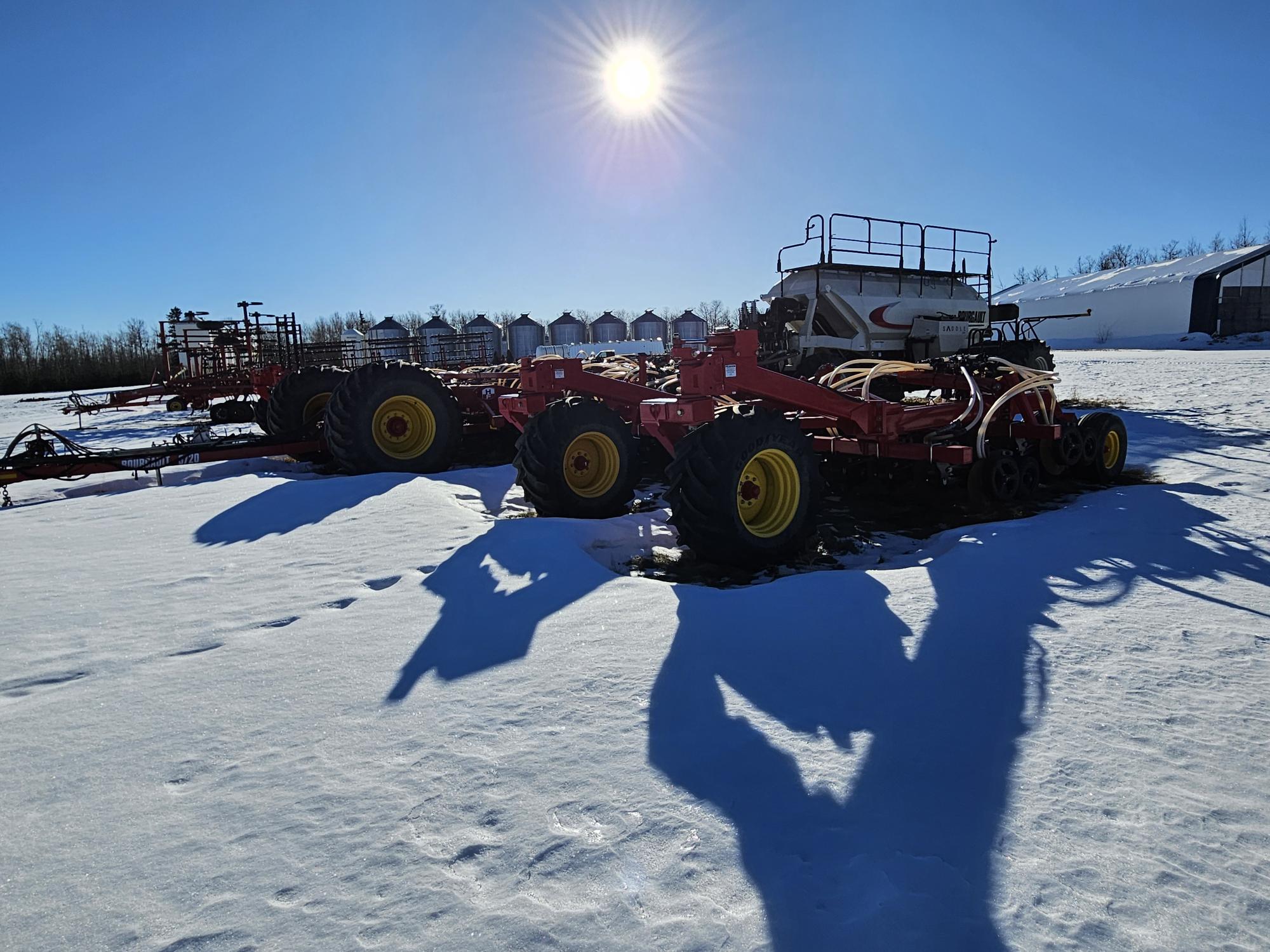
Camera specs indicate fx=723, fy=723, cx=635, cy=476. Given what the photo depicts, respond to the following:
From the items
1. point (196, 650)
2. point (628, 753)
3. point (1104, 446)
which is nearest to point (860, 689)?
point (628, 753)

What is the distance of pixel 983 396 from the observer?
6.75 meters

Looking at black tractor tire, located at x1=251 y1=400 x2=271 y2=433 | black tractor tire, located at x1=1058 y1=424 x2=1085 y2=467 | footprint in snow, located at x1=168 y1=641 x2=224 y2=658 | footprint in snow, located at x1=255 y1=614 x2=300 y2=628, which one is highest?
black tractor tire, located at x1=251 y1=400 x2=271 y2=433

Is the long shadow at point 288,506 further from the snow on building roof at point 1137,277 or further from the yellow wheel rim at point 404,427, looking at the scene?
the snow on building roof at point 1137,277

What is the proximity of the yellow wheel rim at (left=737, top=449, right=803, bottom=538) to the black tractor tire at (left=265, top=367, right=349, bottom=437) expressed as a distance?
725 centimetres

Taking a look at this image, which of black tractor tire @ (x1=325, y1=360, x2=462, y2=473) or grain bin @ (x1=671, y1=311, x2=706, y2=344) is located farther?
grain bin @ (x1=671, y1=311, x2=706, y2=344)

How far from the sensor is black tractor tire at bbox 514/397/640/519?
598cm

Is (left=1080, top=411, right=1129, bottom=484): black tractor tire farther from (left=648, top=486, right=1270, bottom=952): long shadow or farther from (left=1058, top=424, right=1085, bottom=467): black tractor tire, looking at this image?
(left=648, top=486, right=1270, bottom=952): long shadow

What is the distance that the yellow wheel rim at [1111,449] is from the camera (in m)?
7.14

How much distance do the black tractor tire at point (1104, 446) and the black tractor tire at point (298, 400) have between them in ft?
30.2

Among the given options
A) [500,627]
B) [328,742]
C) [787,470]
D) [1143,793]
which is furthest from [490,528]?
[1143,793]

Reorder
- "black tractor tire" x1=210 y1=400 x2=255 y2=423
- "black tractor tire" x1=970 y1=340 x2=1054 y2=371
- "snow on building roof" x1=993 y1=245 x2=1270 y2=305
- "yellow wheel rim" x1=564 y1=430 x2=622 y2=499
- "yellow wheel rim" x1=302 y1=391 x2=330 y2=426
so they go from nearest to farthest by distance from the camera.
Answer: "yellow wheel rim" x1=564 y1=430 x2=622 y2=499 < "yellow wheel rim" x1=302 y1=391 x2=330 y2=426 < "black tractor tire" x1=970 y1=340 x2=1054 y2=371 < "black tractor tire" x1=210 y1=400 x2=255 y2=423 < "snow on building roof" x1=993 y1=245 x2=1270 y2=305

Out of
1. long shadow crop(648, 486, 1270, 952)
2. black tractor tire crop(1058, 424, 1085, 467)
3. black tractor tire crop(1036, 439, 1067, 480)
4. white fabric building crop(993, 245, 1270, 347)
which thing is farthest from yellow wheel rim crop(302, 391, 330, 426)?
white fabric building crop(993, 245, 1270, 347)

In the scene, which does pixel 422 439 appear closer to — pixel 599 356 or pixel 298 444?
pixel 298 444

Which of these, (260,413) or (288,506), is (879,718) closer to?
(288,506)
